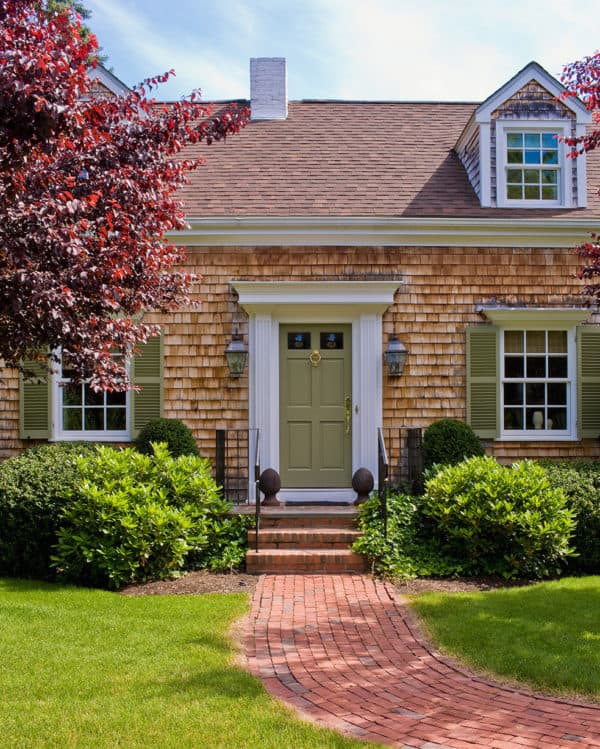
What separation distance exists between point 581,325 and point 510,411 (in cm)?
150

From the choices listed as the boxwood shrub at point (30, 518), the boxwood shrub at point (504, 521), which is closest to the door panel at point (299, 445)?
the boxwood shrub at point (504, 521)

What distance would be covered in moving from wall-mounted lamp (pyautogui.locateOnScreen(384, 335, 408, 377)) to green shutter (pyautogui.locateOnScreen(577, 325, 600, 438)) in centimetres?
241

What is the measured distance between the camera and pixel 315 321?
31.2ft

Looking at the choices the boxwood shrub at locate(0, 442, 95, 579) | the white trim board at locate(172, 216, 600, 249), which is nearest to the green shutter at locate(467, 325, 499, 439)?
the white trim board at locate(172, 216, 600, 249)

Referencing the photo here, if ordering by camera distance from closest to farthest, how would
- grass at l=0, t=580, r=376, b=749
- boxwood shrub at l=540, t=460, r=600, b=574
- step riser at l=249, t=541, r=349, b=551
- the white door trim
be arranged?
grass at l=0, t=580, r=376, b=749 < boxwood shrub at l=540, t=460, r=600, b=574 < step riser at l=249, t=541, r=349, b=551 < the white door trim

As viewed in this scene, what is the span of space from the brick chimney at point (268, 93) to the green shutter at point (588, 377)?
605 centimetres

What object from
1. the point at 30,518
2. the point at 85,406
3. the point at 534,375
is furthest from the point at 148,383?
the point at 534,375

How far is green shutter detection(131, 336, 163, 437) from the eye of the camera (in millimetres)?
9320

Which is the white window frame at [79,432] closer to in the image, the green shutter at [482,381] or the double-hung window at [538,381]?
the green shutter at [482,381]

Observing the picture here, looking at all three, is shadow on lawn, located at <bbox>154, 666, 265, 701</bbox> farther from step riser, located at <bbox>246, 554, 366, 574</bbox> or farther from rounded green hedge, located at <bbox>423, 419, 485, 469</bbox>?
rounded green hedge, located at <bbox>423, 419, 485, 469</bbox>

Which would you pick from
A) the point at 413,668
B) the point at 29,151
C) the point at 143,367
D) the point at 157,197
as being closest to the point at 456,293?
the point at 143,367

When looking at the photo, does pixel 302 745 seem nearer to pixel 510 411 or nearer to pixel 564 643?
pixel 564 643

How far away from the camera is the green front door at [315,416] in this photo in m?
9.43

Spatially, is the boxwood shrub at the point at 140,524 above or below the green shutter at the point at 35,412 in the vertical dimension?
below
